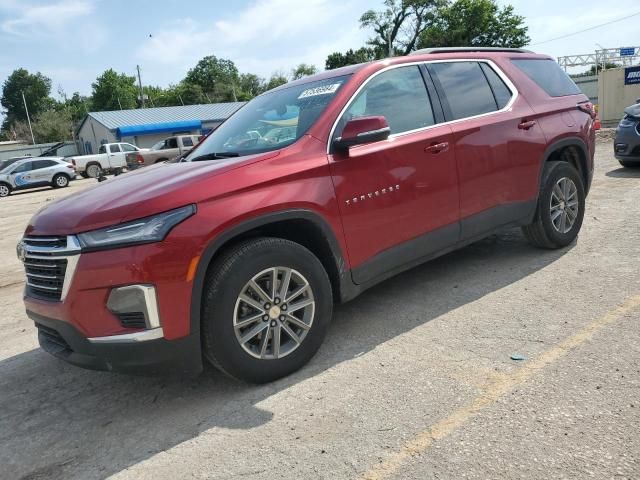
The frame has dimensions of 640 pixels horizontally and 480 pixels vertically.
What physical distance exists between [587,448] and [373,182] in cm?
196

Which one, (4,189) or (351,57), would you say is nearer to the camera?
(4,189)

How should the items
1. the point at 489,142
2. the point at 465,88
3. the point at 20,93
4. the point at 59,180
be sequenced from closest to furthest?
the point at 489,142
the point at 465,88
the point at 59,180
the point at 20,93

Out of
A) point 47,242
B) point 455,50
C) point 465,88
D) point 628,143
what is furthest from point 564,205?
point 628,143

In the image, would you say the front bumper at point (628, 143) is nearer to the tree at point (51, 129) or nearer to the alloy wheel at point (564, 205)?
the alloy wheel at point (564, 205)

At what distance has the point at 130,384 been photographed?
3.43 metres

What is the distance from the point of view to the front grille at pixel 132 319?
2.71 metres

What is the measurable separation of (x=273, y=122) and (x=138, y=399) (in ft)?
6.89

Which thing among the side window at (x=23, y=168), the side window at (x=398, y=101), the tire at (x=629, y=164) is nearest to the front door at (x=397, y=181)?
the side window at (x=398, y=101)

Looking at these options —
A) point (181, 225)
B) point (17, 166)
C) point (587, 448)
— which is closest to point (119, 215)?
point (181, 225)

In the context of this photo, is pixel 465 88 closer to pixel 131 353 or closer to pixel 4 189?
pixel 131 353

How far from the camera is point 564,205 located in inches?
200

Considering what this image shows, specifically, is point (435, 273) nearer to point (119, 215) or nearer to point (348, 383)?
point (348, 383)

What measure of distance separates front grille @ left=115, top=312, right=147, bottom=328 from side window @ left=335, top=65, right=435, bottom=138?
6.15 ft

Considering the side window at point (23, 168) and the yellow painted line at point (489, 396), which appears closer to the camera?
the yellow painted line at point (489, 396)
